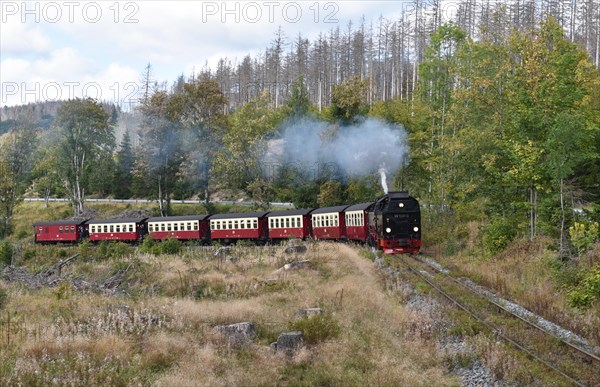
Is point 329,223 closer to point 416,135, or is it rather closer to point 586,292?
point 416,135

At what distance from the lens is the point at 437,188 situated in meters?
34.8

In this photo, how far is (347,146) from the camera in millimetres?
45156

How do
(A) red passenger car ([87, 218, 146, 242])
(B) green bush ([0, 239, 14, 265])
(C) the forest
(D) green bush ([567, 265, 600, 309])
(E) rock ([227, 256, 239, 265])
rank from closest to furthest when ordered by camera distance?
→ (D) green bush ([567, 265, 600, 309]) < (C) the forest < (E) rock ([227, 256, 239, 265]) < (B) green bush ([0, 239, 14, 265]) < (A) red passenger car ([87, 218, 146, 242])

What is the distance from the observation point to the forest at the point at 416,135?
2594cm

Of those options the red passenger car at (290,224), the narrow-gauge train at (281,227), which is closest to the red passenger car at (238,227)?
the narrow-gauge train at (281,227)

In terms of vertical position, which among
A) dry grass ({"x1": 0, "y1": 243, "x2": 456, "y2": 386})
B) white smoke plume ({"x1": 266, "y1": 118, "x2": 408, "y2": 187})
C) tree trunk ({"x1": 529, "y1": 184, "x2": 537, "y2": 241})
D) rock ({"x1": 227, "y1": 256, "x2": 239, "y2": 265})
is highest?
white smoke plume ({"x1": 266, "y1": 118, "x2": 408, "y2": 187})

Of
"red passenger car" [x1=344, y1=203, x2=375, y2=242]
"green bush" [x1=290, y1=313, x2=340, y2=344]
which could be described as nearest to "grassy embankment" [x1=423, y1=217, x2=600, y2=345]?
"red passenger car" [x1=344, y1=203, x2=375, y2=242]

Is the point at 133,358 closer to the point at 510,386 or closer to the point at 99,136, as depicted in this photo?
the point at 510,386

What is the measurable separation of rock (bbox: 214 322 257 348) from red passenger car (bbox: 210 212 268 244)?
27232 mm

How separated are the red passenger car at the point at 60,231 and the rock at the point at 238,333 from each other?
40.0 m

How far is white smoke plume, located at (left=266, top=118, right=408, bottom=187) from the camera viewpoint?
3981 cm

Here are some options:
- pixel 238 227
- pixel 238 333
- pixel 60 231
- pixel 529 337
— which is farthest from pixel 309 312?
pixel 60 231

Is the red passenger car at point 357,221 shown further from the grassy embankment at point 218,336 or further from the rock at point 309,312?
the rock at point 309,312

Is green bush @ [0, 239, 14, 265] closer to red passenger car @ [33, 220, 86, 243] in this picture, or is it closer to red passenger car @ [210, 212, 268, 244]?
red passenger car @ [33, 220, 86, 243]
